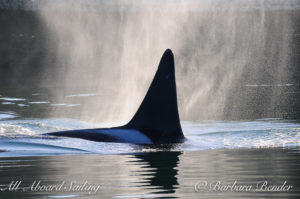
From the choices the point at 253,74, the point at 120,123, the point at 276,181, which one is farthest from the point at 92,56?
the point at 276,181

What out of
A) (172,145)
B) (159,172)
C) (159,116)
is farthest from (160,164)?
(159,116)

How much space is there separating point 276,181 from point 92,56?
44.3m

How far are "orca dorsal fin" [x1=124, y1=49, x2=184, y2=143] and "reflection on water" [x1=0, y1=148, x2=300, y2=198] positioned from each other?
91 centimetres

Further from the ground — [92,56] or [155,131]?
[92,56]

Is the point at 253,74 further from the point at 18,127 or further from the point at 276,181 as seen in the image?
the point at 276,181

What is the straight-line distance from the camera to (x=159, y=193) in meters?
9.41

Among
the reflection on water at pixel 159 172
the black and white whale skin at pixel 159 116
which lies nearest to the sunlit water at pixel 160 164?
the reflection on water at pixel 159 172

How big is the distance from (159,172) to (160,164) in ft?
2.57

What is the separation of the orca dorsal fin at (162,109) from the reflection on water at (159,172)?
2.98 ft

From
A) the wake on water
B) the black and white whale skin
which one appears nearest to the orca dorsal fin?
the black and white whale skin

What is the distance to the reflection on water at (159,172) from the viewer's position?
9391mm

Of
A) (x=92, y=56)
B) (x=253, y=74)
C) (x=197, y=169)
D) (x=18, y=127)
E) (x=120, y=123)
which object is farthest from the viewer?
(x=92, y=56)

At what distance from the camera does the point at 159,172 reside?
11086mm

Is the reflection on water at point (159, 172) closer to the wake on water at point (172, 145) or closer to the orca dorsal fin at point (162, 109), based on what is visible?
the wake on water at point (172, 145)
